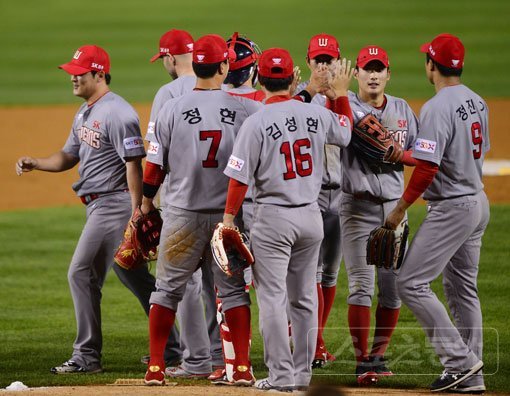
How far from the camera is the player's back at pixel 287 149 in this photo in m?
5.88

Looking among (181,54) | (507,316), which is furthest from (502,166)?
(181,54)

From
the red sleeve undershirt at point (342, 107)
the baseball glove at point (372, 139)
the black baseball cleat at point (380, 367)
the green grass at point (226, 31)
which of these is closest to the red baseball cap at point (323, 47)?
the baseball glove at point (372, 139)

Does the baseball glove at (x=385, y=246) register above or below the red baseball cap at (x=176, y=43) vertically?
below

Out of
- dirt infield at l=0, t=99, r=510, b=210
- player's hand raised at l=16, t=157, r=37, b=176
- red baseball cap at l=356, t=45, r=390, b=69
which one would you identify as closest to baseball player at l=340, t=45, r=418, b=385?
red baseball cap at l=356, t=45, r=390, b=69

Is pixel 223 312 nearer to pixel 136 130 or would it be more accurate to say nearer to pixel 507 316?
pixel 136 130

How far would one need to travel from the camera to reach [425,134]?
20.3 ft

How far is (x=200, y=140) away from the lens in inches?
243

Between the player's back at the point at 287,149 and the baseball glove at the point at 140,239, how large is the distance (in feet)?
2.98

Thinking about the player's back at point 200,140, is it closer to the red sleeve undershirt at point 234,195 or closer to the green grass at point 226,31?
the red sleeve undershirt at point 234,195

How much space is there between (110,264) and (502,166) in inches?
343

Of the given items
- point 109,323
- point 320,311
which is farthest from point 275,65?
point 109,323

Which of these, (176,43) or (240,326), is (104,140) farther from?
(240,326)

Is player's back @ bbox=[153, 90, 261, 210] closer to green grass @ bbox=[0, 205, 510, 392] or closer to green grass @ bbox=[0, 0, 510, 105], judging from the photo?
green grass @ bbox=[0, 205, 510, 392]

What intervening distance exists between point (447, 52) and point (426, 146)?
22.0 inches
